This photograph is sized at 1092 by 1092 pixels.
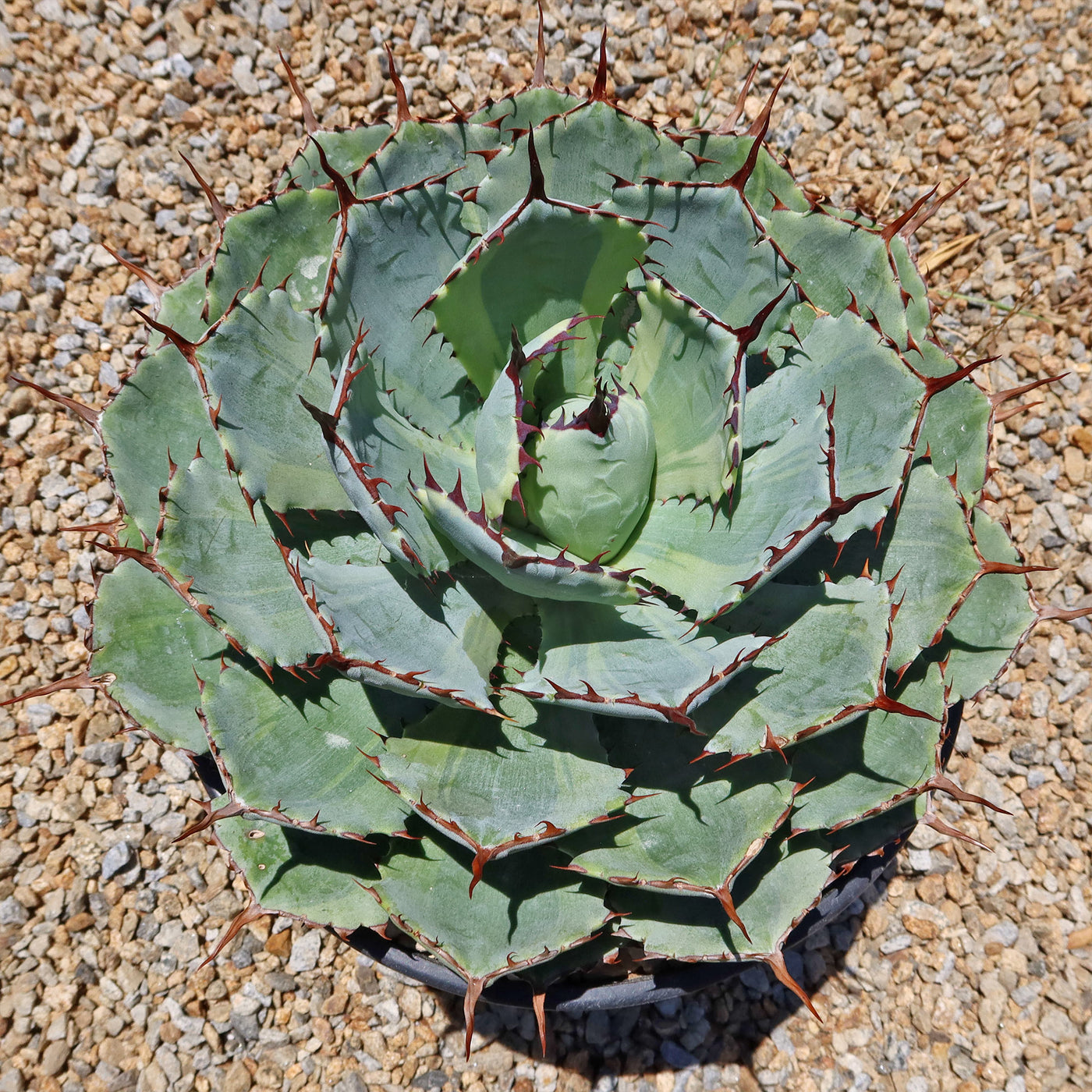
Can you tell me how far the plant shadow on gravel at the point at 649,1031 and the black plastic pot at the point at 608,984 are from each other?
24.6 inches

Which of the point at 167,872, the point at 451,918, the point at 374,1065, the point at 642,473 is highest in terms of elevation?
the point at 642,473

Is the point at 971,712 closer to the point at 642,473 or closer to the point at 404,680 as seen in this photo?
the point at 642,473

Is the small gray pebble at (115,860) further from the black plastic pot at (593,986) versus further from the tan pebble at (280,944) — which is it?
the black plastic pot at (593,986)

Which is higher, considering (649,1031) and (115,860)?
(115,860)

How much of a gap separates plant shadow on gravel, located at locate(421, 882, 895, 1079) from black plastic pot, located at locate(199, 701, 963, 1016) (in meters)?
0.63

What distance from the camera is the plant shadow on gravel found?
215 cm

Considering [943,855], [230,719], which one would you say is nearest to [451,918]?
[230,719]

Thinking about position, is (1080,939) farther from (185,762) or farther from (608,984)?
(185,762)

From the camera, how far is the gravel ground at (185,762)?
2158 mm

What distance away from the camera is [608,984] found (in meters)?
1.67

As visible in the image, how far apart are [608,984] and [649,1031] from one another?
0.66 metres

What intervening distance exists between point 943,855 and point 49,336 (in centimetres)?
290

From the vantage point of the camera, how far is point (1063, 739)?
240 centimetres

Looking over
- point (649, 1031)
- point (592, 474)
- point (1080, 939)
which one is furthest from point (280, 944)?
point (1080, 939)
